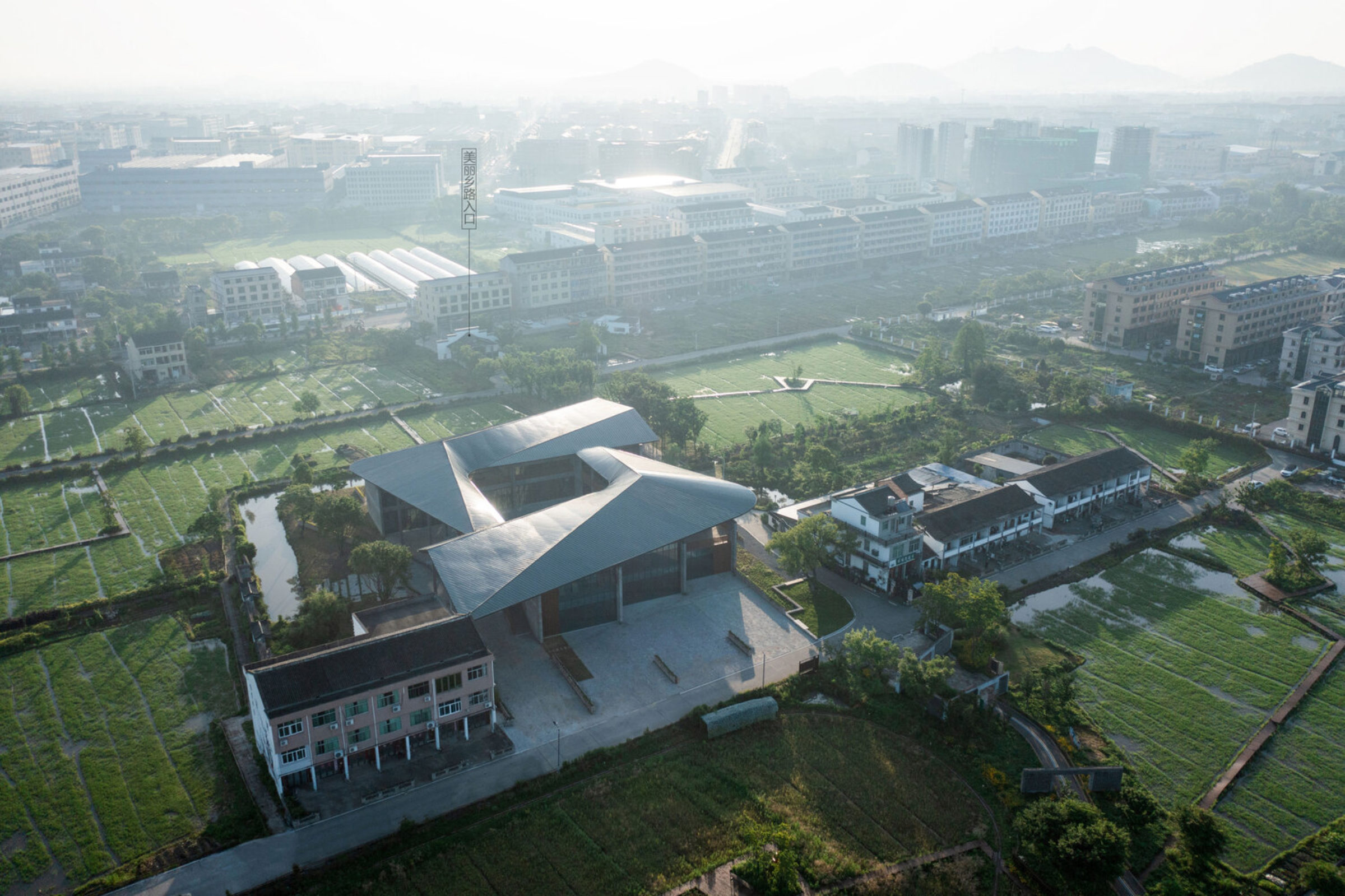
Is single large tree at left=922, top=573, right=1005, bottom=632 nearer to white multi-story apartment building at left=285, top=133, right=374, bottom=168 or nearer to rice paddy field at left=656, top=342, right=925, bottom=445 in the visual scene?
rice paddy field at left=656, top=342, right=925, bottom=445

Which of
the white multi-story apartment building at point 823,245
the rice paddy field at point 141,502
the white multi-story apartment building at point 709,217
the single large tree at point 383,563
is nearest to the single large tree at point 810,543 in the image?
the single large tree at point 383,563

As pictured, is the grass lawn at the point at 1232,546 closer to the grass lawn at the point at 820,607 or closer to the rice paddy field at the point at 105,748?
the grass lawn at the point at 820,607

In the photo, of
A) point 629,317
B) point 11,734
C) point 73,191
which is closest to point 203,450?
point 11,734

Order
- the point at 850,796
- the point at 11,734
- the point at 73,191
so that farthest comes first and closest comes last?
the point at 73,191 < the point at 11,734 < the point at 850,796

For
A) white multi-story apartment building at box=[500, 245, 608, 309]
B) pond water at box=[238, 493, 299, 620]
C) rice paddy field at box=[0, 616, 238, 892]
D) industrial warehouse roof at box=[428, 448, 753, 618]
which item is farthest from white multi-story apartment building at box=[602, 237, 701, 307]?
rice paddy field at box=[0, 616, 238, 892]

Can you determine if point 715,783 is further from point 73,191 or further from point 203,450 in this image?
point 73,191

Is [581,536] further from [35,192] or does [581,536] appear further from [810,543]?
[35,192]

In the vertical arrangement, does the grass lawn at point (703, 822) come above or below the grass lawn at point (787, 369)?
below

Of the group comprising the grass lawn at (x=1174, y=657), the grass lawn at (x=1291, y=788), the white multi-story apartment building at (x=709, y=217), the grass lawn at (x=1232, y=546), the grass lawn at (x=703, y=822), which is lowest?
the grass lawn at (x=1291, y=788)
